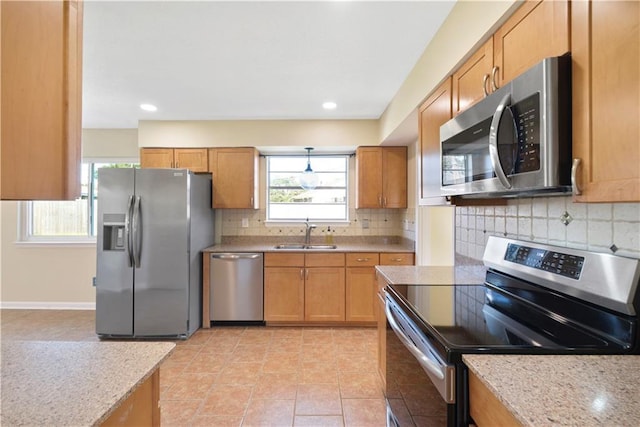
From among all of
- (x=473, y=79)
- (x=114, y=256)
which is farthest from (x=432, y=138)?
(x=114, y=256)

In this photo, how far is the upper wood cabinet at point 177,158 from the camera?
12.5 ft

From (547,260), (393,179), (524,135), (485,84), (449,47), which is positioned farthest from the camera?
(393,179)

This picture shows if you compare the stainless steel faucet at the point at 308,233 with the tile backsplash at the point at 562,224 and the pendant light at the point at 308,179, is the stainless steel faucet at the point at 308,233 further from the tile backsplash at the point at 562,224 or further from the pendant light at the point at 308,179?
the tile backsplash at the point at 562,224

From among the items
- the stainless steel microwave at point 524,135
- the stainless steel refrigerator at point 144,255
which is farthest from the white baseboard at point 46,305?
the stainless steel microwave at point 524,135

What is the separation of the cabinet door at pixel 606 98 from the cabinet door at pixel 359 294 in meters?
2.69

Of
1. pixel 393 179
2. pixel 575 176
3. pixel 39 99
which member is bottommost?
pixel 575 176

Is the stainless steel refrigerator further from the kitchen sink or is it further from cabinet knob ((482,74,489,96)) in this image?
cabinet knob ((482,74,489,96))

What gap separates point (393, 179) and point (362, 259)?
1.06 m

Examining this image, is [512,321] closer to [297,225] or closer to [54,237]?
[297,225]

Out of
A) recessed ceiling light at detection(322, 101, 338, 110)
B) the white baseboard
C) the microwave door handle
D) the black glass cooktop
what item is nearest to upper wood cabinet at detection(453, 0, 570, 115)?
the microwave door handle

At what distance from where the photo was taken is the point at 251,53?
226 cm

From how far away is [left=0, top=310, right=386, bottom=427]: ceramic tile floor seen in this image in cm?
202

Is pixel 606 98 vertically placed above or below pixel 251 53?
below

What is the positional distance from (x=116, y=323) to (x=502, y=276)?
3512 mm
